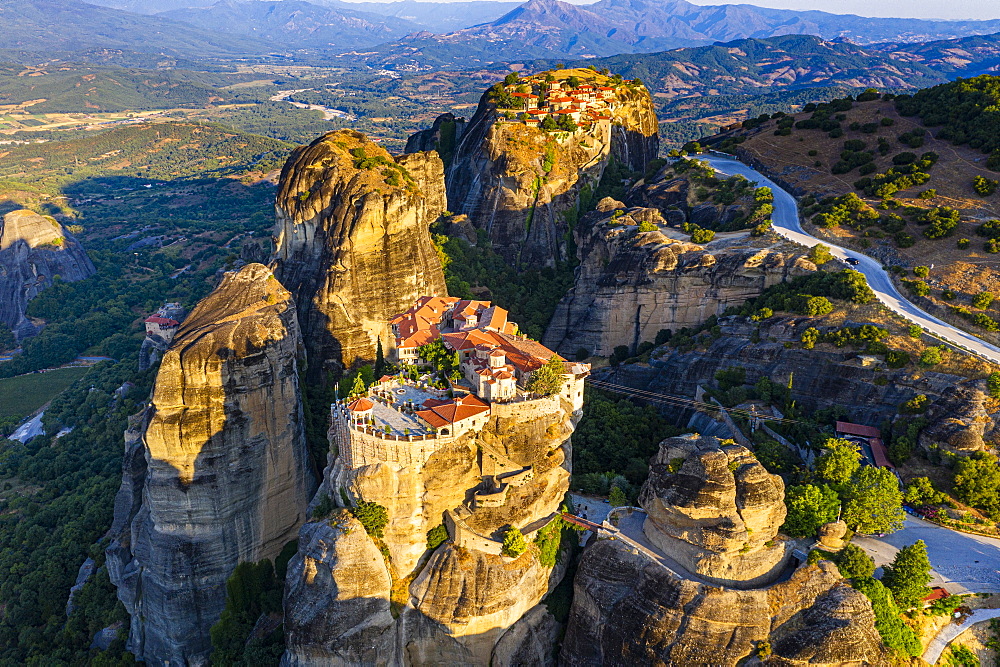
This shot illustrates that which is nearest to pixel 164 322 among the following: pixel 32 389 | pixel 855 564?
pixel 32 389

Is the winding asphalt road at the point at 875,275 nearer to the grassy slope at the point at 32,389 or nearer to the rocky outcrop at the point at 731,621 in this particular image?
the rocky outcrop at the point at 731,621

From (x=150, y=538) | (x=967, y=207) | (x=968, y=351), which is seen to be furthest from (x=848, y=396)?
(x=150, y=538)

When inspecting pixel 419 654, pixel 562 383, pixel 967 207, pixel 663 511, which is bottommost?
pixel 419 654

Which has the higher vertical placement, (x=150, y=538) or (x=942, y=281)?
(x=942, y=281)

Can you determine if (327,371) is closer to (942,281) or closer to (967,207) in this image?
(942,281)

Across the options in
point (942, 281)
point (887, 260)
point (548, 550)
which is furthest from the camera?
point (887, 260)

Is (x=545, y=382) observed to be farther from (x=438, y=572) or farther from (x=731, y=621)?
(x=731, y=621)

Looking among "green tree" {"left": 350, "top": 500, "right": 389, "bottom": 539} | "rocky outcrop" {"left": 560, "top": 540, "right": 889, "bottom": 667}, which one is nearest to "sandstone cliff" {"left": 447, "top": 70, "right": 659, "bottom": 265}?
"green tree" {"left": 350, "top": 500, "right": 389, "bottom": 539}
